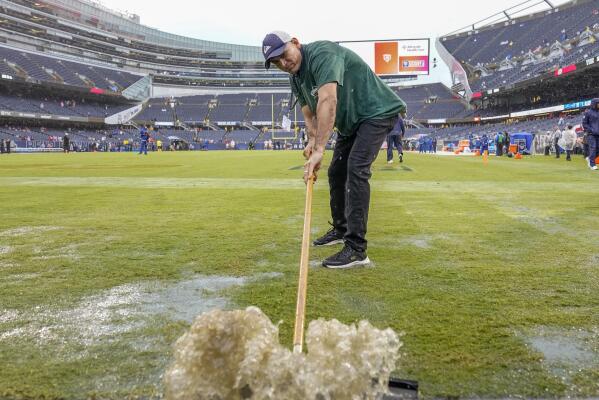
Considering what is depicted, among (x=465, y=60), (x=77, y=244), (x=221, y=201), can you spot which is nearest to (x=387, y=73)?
(x=465, y=60)

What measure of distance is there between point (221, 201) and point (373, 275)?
14.6 ft

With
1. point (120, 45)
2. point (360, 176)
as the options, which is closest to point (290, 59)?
point (360, 176)

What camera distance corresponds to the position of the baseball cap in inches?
122

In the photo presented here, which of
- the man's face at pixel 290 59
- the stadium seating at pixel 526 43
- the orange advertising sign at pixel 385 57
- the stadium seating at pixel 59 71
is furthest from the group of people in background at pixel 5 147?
the stadium seating at pixel 526 43

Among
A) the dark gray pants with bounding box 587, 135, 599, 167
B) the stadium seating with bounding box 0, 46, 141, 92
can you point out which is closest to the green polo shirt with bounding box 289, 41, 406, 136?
the dark gray pants with bounding box 587, 135, 599, 167

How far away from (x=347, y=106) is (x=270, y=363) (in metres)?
2.67

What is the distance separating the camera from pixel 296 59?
3.32 metres

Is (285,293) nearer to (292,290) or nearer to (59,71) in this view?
(292,290)

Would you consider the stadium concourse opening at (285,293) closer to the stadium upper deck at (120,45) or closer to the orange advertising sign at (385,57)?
the orange advertising sign at (385,57)

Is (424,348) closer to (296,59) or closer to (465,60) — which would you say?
(296,59)

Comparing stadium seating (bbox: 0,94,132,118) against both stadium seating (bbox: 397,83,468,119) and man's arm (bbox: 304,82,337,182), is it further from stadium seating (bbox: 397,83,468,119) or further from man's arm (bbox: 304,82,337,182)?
man's arm (bbox: 304,82,337,182)

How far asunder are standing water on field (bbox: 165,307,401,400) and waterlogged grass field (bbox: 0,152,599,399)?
473 millimetres

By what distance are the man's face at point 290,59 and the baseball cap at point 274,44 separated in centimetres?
4

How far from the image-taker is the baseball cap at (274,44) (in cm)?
309
